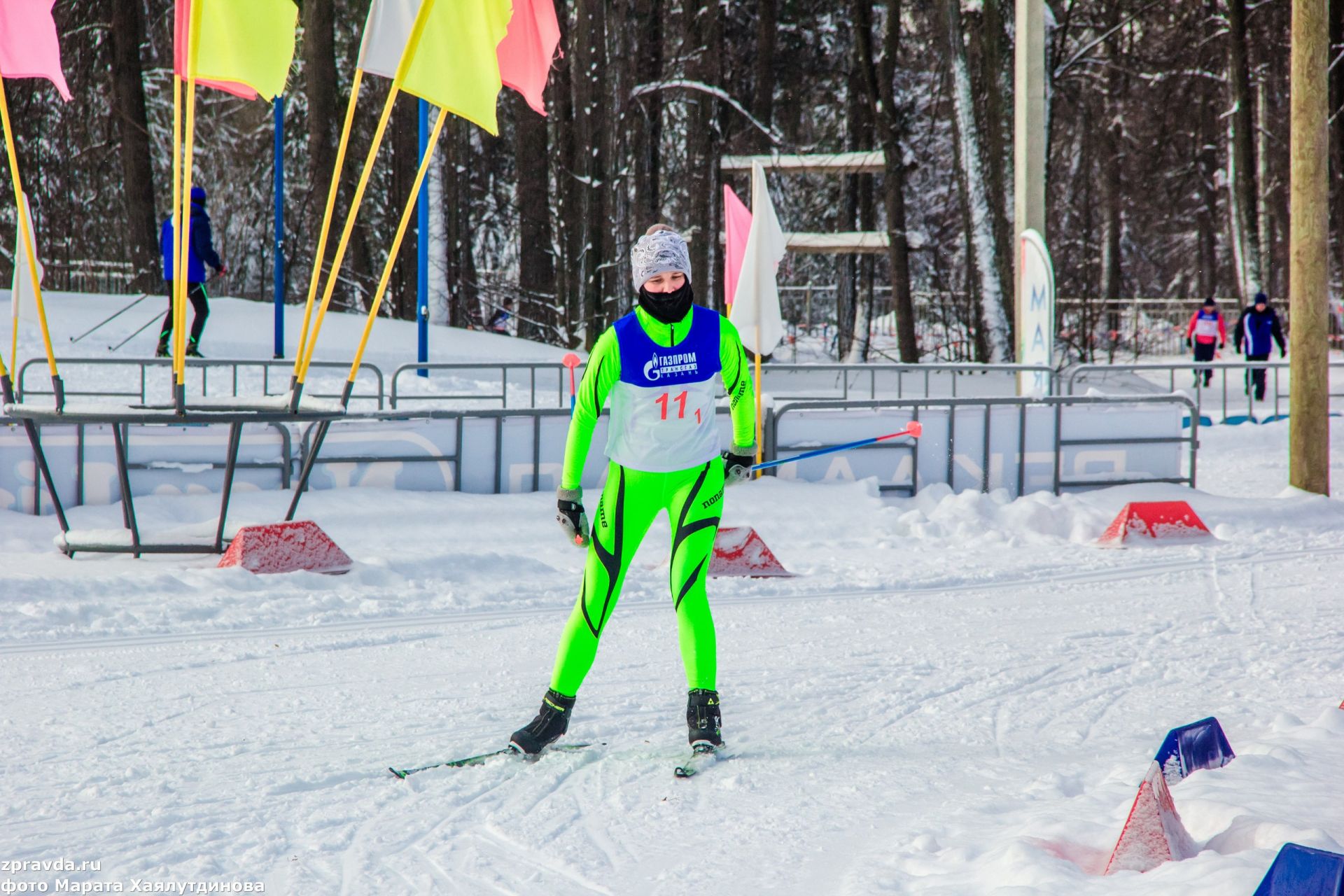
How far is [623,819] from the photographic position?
3855mm

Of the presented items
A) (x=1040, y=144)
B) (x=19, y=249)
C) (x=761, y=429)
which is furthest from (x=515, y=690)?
(x=1040, y=144)

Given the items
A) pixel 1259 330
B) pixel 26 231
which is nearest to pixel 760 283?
pixel 26 231

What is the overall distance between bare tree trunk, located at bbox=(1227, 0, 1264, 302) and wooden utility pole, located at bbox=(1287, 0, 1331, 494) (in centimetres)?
1438

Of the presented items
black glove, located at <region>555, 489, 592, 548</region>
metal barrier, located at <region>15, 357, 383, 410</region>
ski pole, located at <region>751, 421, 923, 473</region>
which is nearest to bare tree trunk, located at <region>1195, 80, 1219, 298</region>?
metal barrier, located at <region>15, 357, 383, 410</region>

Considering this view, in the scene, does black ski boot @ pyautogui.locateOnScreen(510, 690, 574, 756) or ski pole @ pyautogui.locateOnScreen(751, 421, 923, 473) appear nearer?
black ski boot @ pyautogui.locateOnScreen(510, 690, 574, 756)

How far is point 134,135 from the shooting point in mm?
22047

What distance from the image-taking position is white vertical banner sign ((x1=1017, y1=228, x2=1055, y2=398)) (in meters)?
13.3

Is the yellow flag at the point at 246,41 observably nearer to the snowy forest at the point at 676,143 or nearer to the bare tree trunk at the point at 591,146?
the bare tree trunk at the point at 591,146

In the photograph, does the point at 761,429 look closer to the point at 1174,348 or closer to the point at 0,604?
the point at 0,604

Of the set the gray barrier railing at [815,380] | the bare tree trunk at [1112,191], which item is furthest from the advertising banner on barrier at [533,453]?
the bare tree trunk at [1112,191]

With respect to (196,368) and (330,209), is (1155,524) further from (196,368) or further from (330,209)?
(196,368)

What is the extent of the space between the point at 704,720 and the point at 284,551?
402cm

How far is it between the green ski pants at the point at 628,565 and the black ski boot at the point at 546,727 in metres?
0.04

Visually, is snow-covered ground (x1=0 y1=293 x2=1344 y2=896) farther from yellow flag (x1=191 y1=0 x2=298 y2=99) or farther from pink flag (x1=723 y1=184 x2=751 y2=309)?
pink flag (x1=723 y1=184 x2=751 y2=309)
